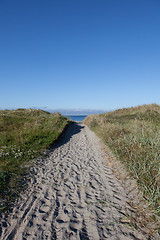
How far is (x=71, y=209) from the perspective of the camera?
4.29m

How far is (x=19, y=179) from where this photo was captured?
611cm

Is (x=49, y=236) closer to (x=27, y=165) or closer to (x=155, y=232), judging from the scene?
(x=155, y=232)

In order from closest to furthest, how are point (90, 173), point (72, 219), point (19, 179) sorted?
point (72, 219), point (19, 179), point (90, 173)

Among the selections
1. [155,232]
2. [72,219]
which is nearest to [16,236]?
[72,219]

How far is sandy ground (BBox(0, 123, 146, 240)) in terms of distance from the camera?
3.41 meters

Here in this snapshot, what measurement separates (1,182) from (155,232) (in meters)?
5.07

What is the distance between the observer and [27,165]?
765cm

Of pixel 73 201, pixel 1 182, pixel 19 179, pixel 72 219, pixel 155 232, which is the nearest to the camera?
pixel 155 232

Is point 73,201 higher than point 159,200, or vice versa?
point 159,200

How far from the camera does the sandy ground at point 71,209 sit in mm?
3406

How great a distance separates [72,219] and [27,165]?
4.52 m

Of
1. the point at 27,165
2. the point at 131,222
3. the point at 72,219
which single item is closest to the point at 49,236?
the point at 72,219

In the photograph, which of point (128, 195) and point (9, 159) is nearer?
point (128, 195)

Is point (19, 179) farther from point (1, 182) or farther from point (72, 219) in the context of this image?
point (72, 219)
